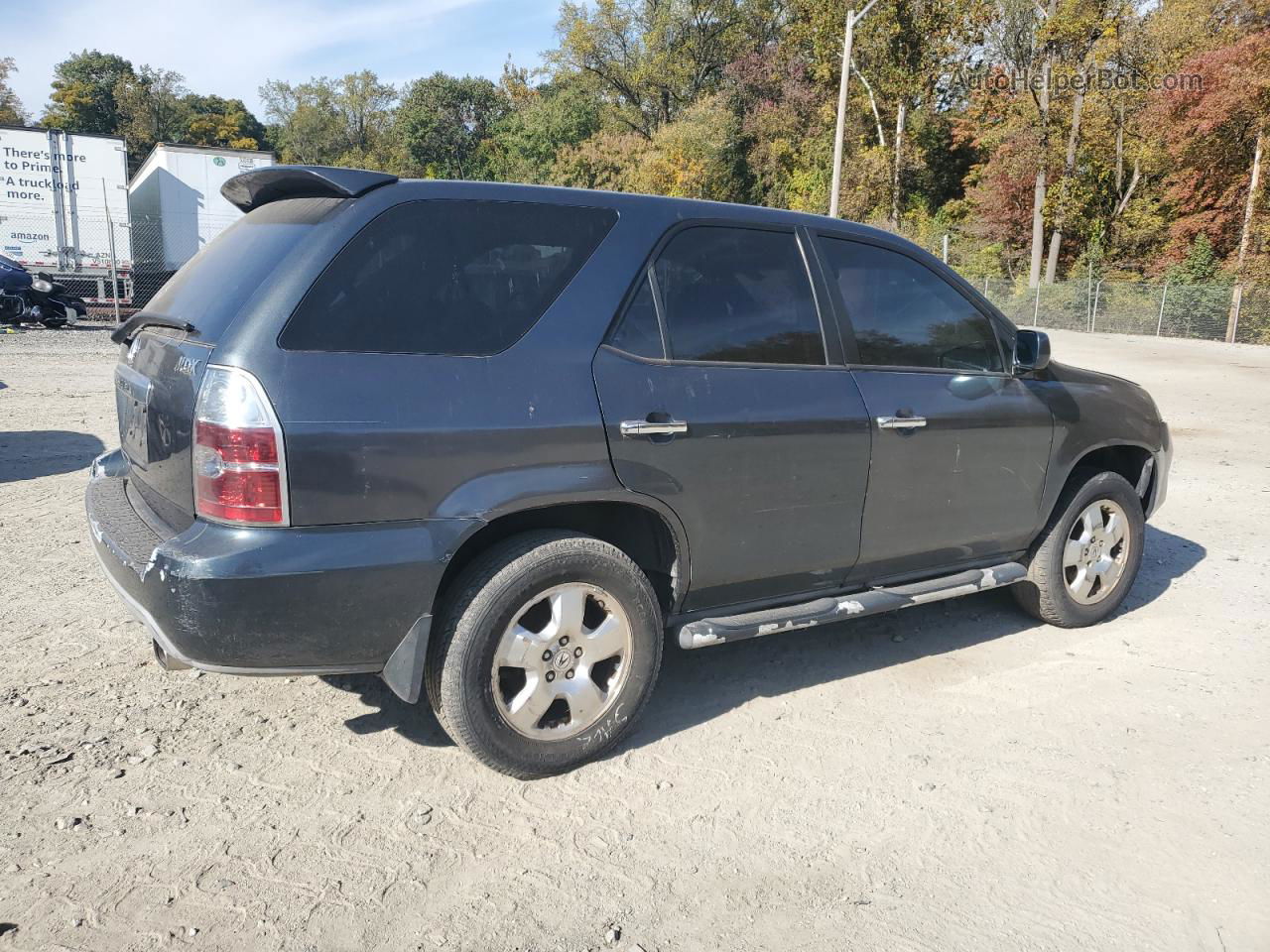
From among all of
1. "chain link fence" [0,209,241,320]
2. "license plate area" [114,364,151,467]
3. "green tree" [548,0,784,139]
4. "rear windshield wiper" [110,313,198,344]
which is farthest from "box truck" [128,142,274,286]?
"green tree" [548,0,784,139]

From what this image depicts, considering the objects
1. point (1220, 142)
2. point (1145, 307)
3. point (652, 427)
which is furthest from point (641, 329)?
point (1220, 142)

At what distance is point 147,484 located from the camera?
3271 millimetres

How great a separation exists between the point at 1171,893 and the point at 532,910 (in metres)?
1.82

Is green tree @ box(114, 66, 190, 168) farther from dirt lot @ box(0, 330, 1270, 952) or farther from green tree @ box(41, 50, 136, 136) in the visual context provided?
dirt lot @ box(0, 330, 1270, 952)

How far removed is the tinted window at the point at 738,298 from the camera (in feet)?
11.4

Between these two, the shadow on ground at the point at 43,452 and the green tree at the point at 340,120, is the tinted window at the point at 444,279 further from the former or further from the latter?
the green tree at the point at 340,120

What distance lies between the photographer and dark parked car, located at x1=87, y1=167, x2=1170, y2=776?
2.78m

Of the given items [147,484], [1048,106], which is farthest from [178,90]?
[147,484]

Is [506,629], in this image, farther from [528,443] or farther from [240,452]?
[240,452]

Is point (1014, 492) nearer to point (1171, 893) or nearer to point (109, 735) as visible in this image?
point (1171, 893)

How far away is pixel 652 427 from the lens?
3260mm

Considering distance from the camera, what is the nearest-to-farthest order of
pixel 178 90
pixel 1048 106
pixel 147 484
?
pixel 147 484
pixel 1048 106
pixel 178 90

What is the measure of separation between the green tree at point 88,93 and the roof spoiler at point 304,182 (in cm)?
8131

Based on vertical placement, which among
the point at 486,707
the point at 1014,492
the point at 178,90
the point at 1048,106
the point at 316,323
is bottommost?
the point at 486,707
